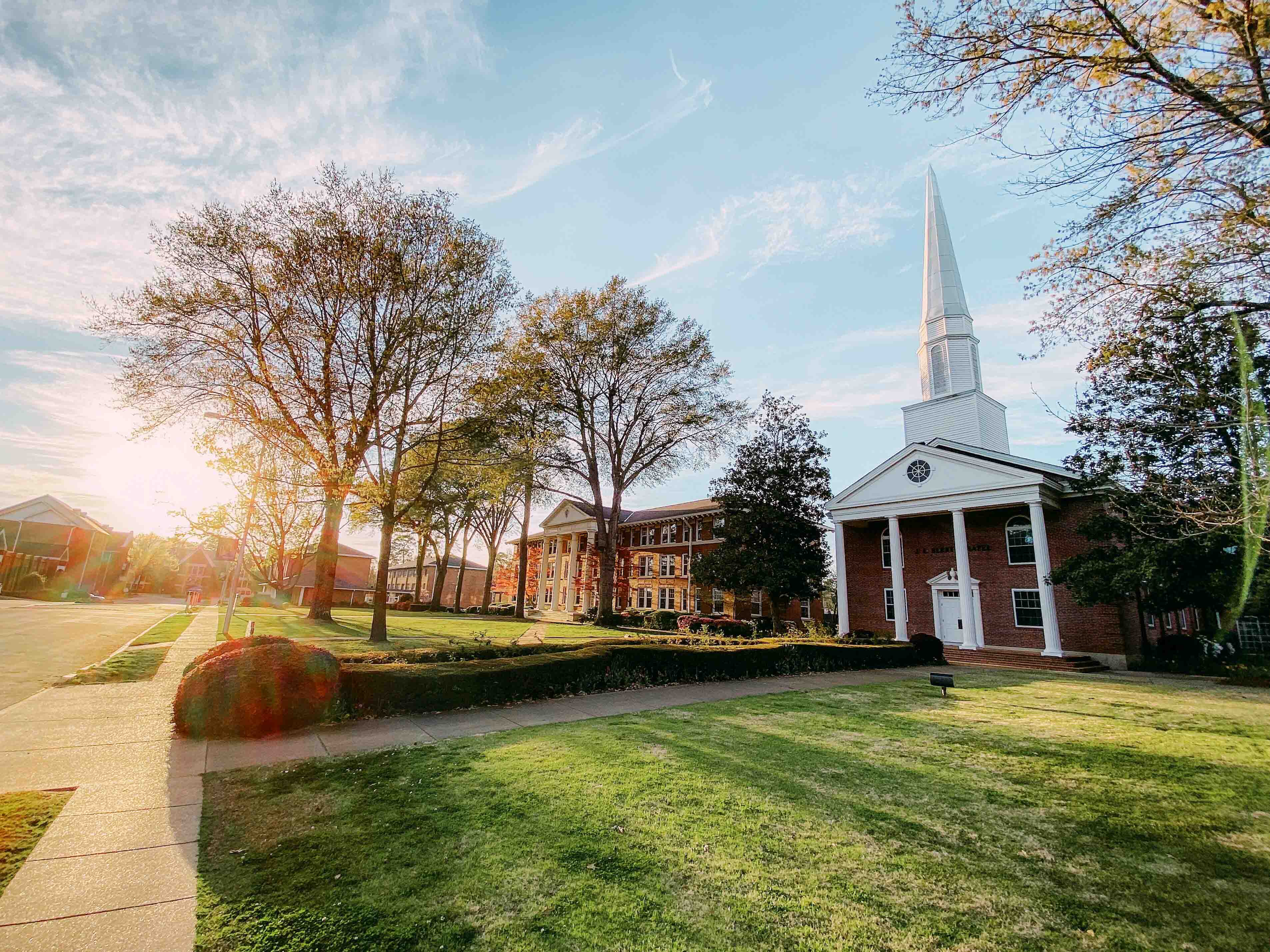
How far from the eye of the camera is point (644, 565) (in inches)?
1852

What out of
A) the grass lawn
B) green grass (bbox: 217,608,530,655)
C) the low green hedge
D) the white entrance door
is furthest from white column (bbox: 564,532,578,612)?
the grass lawn

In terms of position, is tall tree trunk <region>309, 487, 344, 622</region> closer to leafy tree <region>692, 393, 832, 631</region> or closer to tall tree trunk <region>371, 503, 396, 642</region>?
tall tree trunk <region>371, 503, 396, 642</region>

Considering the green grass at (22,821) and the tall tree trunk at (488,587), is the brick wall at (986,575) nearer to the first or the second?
the green grass at (22,821)

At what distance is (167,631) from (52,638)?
11.9 feet

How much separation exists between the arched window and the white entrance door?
2.87 m

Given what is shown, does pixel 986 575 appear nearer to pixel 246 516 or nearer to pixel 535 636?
pixel 535 636

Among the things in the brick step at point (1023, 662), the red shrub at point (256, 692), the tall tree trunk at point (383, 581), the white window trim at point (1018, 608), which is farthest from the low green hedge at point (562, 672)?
the white window trim at point (1018, 608)

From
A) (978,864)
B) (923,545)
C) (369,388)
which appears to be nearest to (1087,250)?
(978,864)

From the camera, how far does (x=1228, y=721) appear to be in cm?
921

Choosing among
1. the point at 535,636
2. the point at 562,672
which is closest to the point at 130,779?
the point at 562,672

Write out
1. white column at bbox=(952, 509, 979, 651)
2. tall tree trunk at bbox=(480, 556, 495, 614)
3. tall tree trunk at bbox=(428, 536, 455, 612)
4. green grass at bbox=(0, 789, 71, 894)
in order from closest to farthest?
green grass at bbox=(0, 789, 71, 894) → white column at bbox=(952, 509, 979, 651) → tall tree trunk at bbox=(428, 536, 455, 612) → tall tree trunk at bbox=(480, 556, 495, 614)

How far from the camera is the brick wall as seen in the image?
71.1 ft

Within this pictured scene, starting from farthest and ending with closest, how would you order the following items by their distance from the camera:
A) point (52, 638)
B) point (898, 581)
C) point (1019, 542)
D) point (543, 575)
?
point (543, 575) → point (898, 581) → point (1019, 542) → point (52, 638)

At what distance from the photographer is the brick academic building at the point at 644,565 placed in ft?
125
